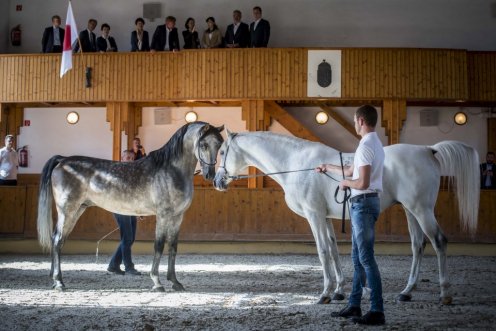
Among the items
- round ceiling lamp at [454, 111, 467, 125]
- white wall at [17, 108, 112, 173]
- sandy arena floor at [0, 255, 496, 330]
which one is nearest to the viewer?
sandy arena floor at [0, 255, 496, 330]

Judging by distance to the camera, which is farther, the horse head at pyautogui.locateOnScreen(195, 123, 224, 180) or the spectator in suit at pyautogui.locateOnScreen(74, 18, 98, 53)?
the spectator in suit at pyautogui.locateOnScreen(74, 18, 98, 53)

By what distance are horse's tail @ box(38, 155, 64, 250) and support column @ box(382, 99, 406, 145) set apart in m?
9.08

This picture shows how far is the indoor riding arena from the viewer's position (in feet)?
22.1

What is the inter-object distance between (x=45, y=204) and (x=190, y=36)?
29.4ft

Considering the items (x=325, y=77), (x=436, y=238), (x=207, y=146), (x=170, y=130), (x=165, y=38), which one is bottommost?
(x=436, y=238)

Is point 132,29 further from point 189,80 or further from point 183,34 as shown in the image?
point 189,80

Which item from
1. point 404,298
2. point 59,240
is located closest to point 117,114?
point 59,240

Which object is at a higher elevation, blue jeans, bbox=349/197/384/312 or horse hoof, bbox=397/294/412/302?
blue jeans, bbox=349/197/384/312

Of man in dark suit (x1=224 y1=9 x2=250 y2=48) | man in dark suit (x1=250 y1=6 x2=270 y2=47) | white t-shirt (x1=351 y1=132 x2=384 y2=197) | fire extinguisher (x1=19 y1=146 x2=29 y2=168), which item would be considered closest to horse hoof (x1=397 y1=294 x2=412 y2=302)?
white t-shirt (x1=351 y1=132 x2=384 y2=197)

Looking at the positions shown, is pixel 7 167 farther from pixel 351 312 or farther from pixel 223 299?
pixel 351 312

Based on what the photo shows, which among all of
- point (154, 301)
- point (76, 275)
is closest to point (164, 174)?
point (154, 301)

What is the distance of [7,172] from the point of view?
14562mm

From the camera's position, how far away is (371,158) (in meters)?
5.34

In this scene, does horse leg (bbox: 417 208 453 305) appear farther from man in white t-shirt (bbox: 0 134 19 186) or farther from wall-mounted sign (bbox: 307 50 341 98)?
man in white t-shirt (bbox: 0 134 19 186)
